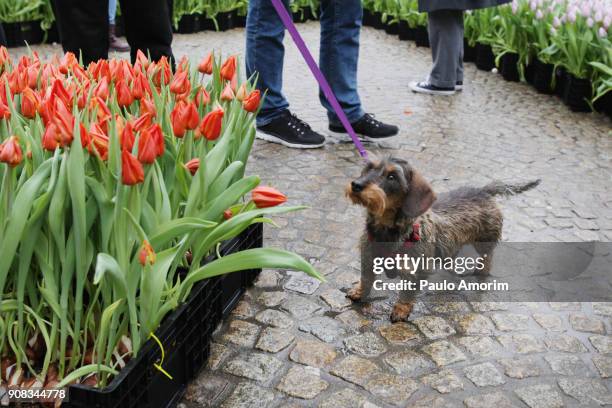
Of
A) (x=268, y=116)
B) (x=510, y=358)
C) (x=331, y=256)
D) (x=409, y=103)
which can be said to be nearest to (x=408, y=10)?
(x=409, y=103)

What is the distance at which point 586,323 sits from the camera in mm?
2643

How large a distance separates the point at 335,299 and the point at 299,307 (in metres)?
0.16

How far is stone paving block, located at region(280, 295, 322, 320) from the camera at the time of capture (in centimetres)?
265

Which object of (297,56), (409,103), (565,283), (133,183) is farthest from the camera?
(297,56)

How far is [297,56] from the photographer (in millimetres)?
7637

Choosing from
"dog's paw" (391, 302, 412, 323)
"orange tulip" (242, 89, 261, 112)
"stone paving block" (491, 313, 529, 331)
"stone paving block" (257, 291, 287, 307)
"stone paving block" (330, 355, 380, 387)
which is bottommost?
"stone paving block" (330, 355, 380, 387)

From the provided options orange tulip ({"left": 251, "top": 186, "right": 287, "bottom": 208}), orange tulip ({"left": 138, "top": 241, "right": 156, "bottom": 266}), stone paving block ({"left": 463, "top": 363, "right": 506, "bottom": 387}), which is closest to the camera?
orange tulip ({"left": 138, "top": 241, "right": 156, "bottom": 266})

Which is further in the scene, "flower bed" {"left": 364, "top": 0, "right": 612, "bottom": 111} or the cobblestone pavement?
"flower bed" {"left": 364, "top": 0, "right": 612, "bottom": 111}

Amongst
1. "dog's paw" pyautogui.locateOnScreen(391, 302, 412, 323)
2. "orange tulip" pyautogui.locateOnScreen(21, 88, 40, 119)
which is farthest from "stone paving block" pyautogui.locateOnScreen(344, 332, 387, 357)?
"orange tulip" pyautogui.locateOnScreen(21, 88, 40, 119)

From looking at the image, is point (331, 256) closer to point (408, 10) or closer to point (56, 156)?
point (56, 156)

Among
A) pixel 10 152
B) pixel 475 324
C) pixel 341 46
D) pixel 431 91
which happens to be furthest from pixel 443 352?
pixel 431 91

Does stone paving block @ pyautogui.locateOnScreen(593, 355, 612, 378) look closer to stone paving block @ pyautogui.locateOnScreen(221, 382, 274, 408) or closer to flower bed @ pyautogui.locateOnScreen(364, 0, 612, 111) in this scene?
stone paving block @ pyautogui.locateOnScreen(221, 382, 274, 408)

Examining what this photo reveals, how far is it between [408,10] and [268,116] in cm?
517

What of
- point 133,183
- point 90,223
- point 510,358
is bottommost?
point 510,358
